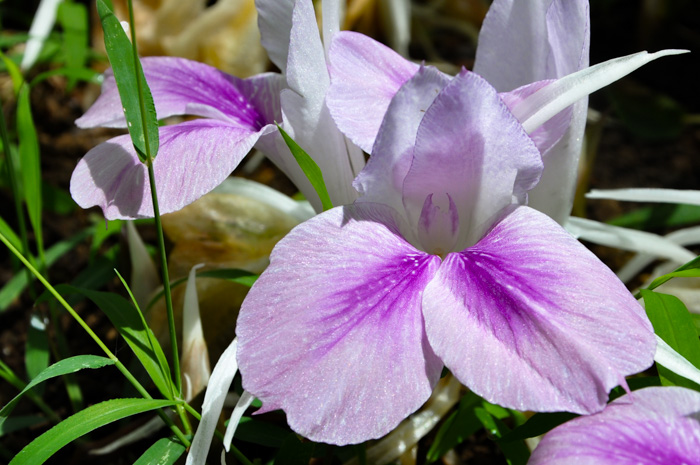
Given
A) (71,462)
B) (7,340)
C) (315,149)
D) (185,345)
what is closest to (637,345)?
(315,149)

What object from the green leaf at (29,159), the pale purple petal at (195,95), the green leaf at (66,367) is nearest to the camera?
the green leaf at (66,367)

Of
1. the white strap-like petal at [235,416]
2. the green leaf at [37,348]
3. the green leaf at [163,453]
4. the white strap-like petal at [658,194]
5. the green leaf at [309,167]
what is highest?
the green leaf at [309,167]

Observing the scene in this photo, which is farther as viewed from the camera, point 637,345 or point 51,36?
point 51,36

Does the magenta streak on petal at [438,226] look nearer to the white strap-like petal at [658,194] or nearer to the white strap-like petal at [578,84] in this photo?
the white strap-like petal at [578,84]

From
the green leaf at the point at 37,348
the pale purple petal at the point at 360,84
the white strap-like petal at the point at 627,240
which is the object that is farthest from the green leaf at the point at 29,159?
the white strap-like petal at the point at 627,240

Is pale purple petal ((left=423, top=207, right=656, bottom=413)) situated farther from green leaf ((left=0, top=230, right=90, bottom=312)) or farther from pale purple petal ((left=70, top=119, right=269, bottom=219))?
green leaf ((left=0, top=230, right=90, bottom=312))

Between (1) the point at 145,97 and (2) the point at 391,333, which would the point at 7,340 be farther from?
(2) the point at 391,333
